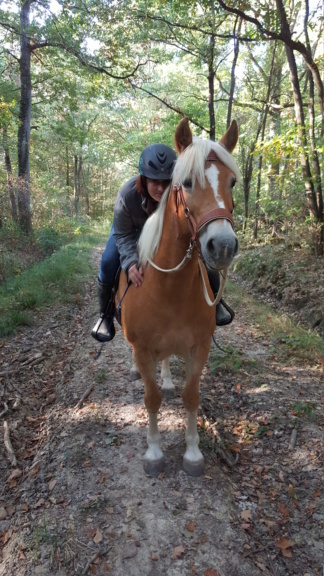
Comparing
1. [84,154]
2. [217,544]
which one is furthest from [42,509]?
[84,154]

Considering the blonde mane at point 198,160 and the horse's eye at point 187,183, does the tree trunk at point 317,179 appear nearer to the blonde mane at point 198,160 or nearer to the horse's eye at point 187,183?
the blonde mane at point 198,160

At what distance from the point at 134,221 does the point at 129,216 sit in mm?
74

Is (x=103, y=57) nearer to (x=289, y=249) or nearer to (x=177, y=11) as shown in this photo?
(x=177, y=11)

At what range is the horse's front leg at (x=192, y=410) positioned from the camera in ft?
9.41

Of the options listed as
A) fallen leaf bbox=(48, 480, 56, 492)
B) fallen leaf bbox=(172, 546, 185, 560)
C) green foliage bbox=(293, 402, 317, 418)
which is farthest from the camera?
green foliage bbox=(293, 402, 317, 418)

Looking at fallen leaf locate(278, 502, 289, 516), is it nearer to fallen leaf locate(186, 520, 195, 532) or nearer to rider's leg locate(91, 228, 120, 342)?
fallen leaf locate(186, 520, 195, 532)

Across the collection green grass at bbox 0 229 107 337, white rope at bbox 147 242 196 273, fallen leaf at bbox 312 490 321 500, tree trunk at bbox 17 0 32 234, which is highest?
tree trunk at bbox 17 0 32 234

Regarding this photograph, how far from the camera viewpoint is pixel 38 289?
23.4 ft

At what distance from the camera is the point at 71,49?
32.8 ft

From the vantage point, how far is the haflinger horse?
184cm

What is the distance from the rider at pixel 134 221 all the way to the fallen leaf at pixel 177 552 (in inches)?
79.5

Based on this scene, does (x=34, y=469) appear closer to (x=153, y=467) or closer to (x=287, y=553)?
(x=153, y=467)

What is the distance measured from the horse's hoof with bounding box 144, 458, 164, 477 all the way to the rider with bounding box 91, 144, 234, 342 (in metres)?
1.53

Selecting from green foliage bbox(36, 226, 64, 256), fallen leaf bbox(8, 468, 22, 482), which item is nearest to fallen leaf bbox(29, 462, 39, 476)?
fallen leaf bbox(8, 468, 22, 482)
